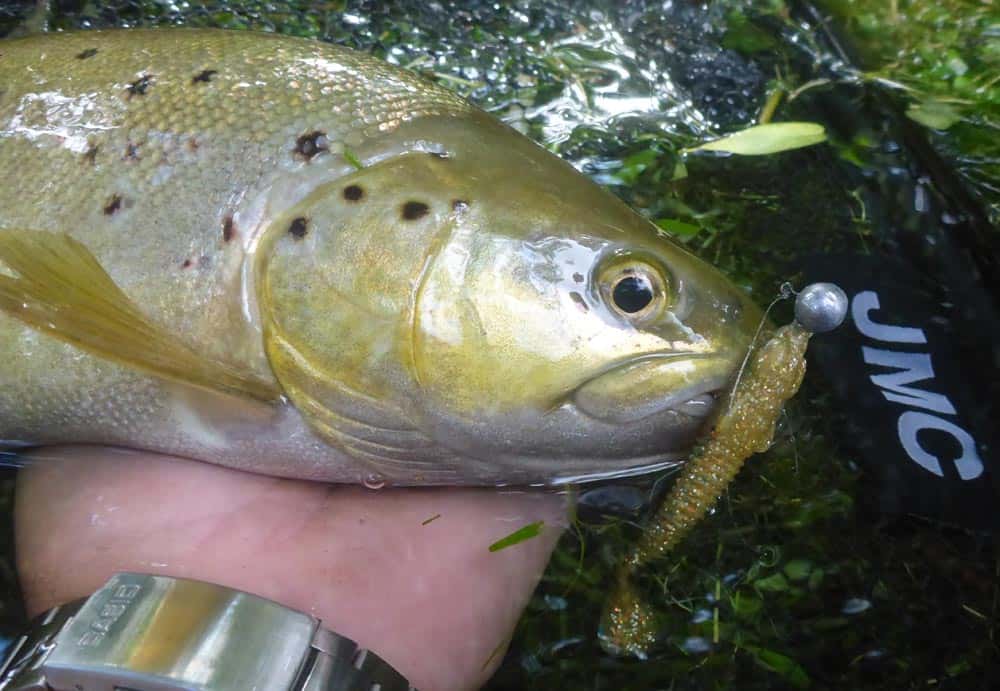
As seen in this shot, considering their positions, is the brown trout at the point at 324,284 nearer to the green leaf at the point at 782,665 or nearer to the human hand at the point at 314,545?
the human hand at the point at 314,545

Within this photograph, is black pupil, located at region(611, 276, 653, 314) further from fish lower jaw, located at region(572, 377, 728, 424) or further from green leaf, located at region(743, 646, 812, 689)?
green leaf, located at region(743, 646, 812, 689)

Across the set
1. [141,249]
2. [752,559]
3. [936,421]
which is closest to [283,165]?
[141,249]

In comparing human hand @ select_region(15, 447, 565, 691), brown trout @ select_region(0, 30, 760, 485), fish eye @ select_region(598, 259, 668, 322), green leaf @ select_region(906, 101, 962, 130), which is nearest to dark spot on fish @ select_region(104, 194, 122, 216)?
brown trout @ select_region(0, 30, 760, 485)

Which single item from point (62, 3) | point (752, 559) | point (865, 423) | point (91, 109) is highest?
point (91, 109)

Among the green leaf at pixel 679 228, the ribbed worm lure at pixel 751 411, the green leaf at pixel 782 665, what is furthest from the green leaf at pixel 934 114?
the green leaf at pixel 782 665

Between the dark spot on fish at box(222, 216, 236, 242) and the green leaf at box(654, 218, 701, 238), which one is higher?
the dark spot on fish at box(222, 216, 236, 242)

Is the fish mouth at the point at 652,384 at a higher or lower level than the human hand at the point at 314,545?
higher

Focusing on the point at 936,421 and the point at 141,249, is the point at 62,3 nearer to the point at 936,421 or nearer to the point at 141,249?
the point at 141,249

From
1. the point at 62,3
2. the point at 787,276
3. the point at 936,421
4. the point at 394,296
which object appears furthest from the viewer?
the point at 62,3
